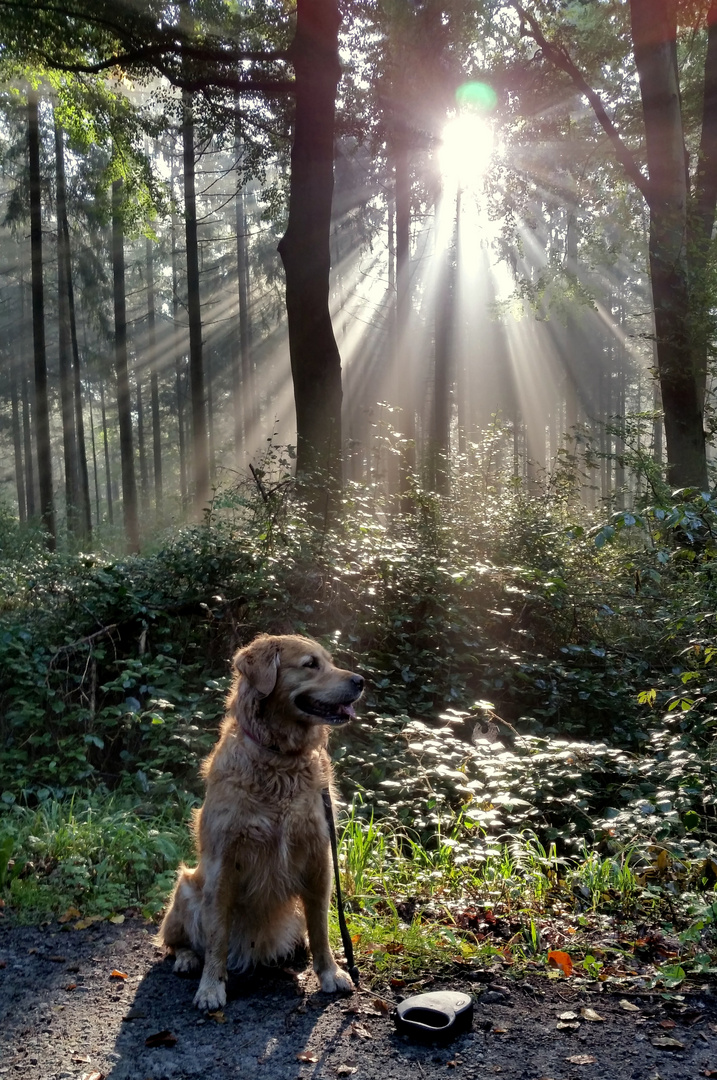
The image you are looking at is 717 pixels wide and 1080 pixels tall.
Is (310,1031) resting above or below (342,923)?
below

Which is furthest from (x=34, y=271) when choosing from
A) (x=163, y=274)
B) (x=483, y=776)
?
(x=163, y=274)

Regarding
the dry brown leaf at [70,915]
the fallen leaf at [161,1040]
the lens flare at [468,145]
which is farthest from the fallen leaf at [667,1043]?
the lens flare at [468,145]

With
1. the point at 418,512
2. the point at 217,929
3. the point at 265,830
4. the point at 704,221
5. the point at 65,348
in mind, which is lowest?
the point at 217,929

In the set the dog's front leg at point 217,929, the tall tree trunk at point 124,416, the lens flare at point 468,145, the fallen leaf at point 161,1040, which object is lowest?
the fallen leaf at point 161,1040

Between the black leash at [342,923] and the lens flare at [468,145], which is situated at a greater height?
Answer: the lens flare at [468,145]

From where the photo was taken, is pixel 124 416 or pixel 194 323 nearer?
Answer: pixel 194 323

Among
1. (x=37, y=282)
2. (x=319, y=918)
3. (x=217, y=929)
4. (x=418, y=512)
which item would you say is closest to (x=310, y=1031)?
(x=319, y=918)

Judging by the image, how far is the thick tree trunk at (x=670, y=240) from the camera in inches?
500

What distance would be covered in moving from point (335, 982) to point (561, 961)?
1.06 m

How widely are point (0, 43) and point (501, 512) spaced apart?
1095 centimetres

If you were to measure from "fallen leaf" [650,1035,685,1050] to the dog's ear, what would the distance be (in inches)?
83.6

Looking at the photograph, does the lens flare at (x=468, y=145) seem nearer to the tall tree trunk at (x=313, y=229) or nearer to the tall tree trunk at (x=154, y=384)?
the tall tree trunk at (x=313, y=229)

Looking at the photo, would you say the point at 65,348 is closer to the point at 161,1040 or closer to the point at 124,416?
the point at 124,416

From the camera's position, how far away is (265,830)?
3.58 metres
